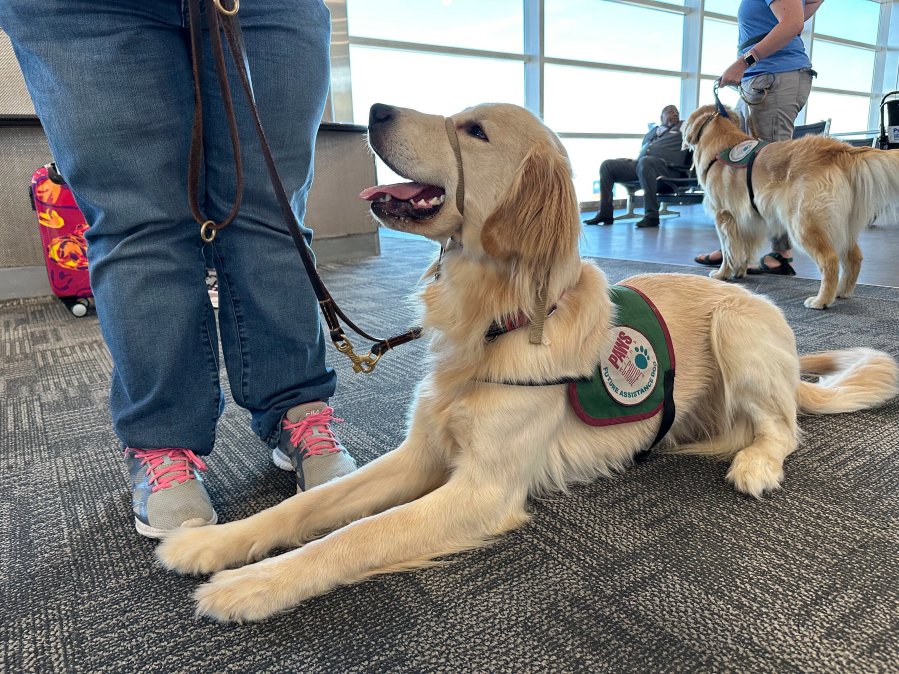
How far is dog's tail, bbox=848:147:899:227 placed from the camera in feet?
9.46

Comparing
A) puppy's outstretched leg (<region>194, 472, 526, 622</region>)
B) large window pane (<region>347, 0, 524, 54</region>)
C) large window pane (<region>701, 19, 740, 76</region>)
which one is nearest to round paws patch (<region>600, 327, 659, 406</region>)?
puppy's outstretched leg (<region>194, 472, 526, 622</region>)

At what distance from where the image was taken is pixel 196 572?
3.19 ft

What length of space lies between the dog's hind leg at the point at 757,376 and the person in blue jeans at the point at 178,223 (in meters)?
0.95

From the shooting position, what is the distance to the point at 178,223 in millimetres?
1155

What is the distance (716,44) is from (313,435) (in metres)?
12.7

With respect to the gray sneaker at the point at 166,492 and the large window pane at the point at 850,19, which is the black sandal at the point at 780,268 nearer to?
the gray sneaker at the point at 166,492

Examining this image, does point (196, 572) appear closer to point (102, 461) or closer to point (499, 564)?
point (499, 564)

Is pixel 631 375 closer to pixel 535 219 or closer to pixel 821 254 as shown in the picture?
pixel 535 219

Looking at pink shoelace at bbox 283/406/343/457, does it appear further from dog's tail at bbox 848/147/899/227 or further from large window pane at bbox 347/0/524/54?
large window pane at bbox 347/0/524/54

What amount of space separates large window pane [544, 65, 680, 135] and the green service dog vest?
864 cm

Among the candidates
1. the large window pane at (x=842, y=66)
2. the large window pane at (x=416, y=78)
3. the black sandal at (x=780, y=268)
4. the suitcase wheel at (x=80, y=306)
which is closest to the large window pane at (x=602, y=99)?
the large window pane at (x=416, y=78)

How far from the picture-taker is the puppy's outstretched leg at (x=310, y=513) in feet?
3.25

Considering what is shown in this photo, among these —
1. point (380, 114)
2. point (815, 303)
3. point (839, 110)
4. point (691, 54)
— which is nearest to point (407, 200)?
point (380, 114)

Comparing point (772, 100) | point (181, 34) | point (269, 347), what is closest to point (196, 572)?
point (269, 347)
